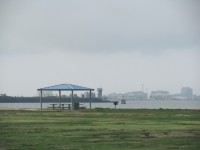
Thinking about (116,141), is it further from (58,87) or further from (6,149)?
(58,87)

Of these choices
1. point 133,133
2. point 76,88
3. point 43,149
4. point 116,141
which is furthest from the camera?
point 76,88

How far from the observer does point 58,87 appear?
63.9 meters

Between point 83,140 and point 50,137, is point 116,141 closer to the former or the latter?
point 83,140

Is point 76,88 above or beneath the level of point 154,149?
above

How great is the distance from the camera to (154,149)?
54.0 feet

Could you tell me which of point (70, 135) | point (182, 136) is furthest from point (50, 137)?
point (182, 136)

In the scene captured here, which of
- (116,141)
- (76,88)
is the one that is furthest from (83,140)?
(76,88)

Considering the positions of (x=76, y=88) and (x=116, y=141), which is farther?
(x=76, y=88)

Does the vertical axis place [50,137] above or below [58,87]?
below

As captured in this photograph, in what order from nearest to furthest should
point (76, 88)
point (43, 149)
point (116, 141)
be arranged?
point (43, 149)
point (116, 141)
point (76, 88)

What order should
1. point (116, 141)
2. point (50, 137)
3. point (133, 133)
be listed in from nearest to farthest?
point (116, 141)
point (50, 137)
point (133, 133)

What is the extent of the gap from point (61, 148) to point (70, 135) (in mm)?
4267

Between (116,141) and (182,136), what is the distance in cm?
366

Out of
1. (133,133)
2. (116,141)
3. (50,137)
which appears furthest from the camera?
(133,133)
